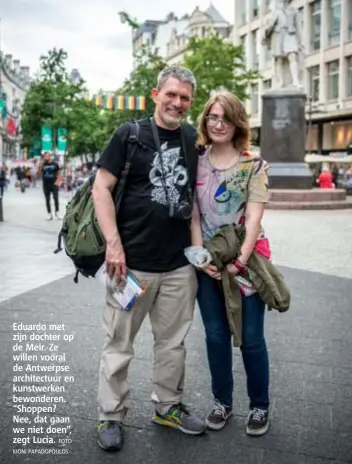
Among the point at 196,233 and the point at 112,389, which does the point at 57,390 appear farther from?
the point at 196,233

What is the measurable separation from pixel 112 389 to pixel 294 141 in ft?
63.2

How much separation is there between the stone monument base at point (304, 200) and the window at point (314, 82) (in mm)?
26309

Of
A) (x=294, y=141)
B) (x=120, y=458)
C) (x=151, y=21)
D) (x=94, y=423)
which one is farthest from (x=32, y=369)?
(x=151, y=21)

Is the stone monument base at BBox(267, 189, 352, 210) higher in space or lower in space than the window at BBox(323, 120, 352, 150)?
lower

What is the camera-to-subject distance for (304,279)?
8586 mm

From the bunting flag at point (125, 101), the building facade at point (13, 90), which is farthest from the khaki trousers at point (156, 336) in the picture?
the building facade at point (13, 90)

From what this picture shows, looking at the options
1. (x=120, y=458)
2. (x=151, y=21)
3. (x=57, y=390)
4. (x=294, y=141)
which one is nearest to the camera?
(x=120, y=458)

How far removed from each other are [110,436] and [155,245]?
999 mm

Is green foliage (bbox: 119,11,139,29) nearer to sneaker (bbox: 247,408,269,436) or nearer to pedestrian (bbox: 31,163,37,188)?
pedestrian (bbox: 31,163,37,188)

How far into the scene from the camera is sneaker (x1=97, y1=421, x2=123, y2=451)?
3357 mm

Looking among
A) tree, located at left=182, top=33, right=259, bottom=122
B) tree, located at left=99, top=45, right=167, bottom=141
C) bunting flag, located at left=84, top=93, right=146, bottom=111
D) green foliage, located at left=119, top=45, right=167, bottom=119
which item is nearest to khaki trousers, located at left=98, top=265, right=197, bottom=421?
bunting flag, located at left=84, top=93, right=146, bottom=111

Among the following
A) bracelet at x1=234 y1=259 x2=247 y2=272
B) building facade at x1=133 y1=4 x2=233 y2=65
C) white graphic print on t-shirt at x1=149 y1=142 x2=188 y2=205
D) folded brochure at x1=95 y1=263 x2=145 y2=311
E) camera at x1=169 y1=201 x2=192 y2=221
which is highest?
building facade at x1=133 y1=4 x2=233 y2=65

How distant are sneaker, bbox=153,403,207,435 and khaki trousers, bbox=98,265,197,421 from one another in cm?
4

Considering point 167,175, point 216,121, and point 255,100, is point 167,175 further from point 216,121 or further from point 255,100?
point 255,100
